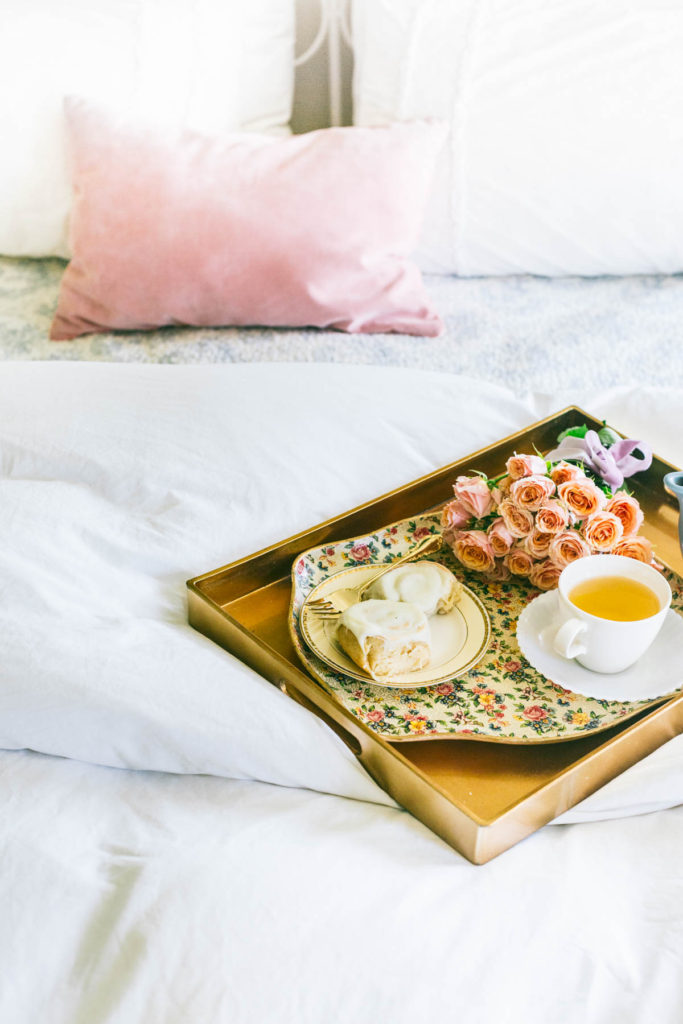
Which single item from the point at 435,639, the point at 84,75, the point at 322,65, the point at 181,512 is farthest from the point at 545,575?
the point at 322,65

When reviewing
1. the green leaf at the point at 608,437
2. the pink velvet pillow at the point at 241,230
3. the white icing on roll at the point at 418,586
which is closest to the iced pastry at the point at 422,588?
the white icing on roll at the point at 418,586

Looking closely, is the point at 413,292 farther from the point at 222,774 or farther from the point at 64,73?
the point at 222,774

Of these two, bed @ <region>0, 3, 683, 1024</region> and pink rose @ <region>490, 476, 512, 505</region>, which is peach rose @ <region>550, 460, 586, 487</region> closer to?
pink rose @ <region>490, 476, 512, 505</region>

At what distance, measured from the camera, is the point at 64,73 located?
4.79 feet

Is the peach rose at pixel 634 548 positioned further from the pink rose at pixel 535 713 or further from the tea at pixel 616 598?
the pink rose at pixel 535 713

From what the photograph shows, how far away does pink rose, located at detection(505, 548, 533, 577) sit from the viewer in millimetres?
842

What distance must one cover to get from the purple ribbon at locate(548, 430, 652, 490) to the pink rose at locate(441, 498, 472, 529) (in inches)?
4.7

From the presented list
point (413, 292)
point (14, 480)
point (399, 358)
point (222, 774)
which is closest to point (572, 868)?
point (222, 774)

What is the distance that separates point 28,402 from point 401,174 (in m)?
0.68

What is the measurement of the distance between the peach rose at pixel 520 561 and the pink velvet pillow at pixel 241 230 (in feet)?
2.09

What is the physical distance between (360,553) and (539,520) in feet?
0.55

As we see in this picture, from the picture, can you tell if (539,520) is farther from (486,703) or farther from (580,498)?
(486,703)

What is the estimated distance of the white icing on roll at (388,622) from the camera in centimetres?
73

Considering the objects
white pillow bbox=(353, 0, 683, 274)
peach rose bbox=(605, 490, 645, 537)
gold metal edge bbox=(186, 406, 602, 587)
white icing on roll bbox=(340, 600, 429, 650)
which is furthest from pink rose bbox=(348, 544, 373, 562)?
white pillow bbox=(353, 0, 683, 274)
